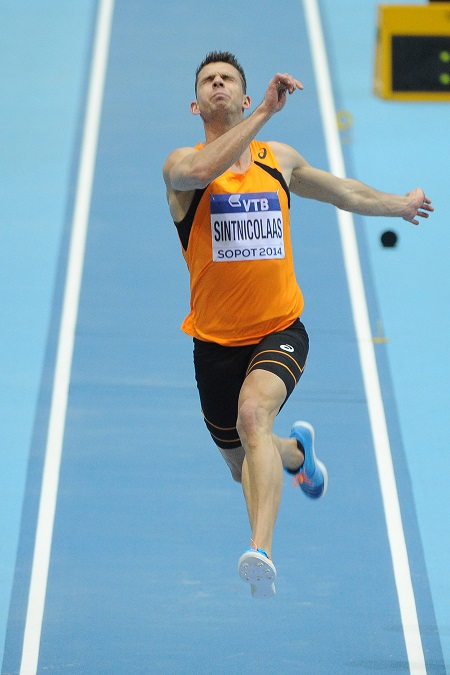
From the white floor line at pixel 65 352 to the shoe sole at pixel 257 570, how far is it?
61.2 inches

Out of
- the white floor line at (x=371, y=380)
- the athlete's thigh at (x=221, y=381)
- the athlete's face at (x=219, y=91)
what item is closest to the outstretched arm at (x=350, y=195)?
the athlete's face at (x=219, y=91)

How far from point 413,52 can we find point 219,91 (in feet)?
27.7

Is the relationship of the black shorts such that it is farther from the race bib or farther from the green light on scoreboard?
the green light on scoreboard

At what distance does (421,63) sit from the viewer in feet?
49.2

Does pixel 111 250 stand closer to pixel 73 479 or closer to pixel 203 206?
pixel 73 479

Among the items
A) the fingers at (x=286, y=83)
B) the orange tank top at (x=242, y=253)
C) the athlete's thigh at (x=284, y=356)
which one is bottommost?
the athlete's thigh at (x=284, y=356)

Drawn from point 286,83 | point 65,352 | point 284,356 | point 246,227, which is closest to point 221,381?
point 284,356

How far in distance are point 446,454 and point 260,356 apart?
121 inches

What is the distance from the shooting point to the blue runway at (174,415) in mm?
7781

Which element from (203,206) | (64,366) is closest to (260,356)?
(203,206)

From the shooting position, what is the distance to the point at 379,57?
1505cm

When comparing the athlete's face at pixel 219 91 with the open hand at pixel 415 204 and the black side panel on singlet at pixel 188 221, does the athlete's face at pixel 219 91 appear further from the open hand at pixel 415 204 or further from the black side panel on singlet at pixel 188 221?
the open hand at pixel 415 204

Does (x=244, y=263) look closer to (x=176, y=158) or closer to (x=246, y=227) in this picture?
(x=246, y=227)

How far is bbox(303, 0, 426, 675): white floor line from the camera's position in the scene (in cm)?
795
